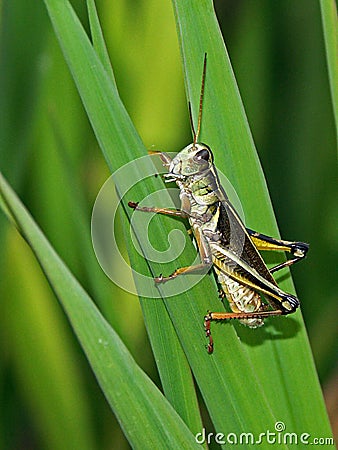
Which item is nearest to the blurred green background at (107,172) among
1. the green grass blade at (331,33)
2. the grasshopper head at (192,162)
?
the grasshopper head at (192,162)

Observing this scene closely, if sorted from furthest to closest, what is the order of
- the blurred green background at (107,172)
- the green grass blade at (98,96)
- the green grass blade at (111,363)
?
the blurred green background at (107,172)
the green grass blade at (98,96)
the green grass blade at (111,363)

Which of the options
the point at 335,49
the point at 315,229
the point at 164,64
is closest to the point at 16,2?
the point at 164,64

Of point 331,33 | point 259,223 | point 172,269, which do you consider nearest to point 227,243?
point 259,223

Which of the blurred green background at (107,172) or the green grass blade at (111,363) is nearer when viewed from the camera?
the green grass blade at (111,363)

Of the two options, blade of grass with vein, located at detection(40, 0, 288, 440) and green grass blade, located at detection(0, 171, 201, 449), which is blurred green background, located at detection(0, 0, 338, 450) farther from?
green grass blade, located at detection(0, 171, 201, 449)

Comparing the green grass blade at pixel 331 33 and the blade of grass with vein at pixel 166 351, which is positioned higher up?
the green grass blade at pixel 331 33

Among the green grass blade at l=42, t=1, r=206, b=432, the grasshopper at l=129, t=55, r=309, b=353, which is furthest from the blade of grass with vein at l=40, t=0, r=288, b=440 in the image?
the grasshopper at l=129, t=55, r=309, b=353

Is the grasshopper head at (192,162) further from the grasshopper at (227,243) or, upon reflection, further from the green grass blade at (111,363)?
the green grass blade at (111,363)
